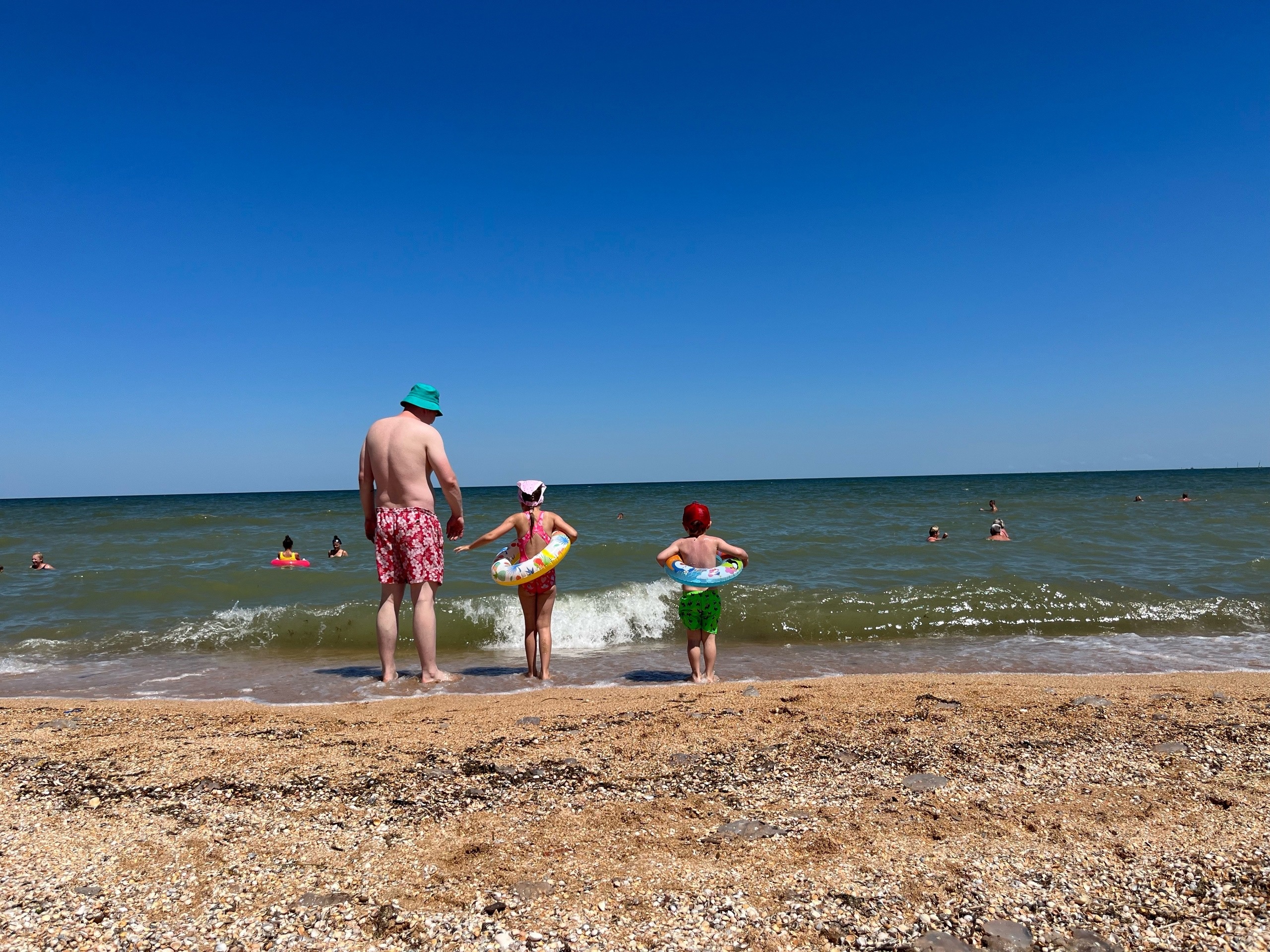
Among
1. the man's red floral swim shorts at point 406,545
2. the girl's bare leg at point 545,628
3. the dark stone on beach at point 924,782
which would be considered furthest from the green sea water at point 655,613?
the dark stone on beach at point 924,782

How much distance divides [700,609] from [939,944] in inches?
161

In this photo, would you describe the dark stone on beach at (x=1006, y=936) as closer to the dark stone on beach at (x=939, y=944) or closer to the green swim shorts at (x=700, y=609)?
the dark stone on beach at (x=939, y=944)

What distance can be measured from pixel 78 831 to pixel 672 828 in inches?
84.5

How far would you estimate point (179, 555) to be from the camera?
53.7ft

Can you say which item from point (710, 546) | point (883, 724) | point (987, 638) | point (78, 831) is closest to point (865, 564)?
point (987, 638)

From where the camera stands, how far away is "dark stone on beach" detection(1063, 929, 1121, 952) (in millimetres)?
1802

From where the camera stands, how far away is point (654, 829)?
255cm

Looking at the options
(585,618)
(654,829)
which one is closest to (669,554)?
(654,829)

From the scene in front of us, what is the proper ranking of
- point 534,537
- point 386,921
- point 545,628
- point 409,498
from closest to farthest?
point 386,921
point 409,498
point 534,537
point 545,628

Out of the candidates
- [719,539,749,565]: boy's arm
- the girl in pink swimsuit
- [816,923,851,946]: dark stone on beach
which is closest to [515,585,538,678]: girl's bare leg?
the girl in pink swimsuit

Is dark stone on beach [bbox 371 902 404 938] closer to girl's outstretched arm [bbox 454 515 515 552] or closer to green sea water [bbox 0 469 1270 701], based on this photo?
girl's outstretched arm [bbox 454 515 515 552]

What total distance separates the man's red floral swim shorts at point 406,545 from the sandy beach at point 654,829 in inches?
55.5

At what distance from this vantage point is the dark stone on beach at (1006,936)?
1812 millimetres

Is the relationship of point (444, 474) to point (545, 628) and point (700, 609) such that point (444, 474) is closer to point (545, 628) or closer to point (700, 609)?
point (545, 628)
